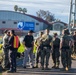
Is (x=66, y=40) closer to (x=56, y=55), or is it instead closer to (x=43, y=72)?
(x=56, y=55)

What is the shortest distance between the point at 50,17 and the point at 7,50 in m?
108

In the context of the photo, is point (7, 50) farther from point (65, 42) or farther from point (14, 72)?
point (65, 42)

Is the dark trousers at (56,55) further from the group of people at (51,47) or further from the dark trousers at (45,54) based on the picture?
the dark trousers at (45,54)

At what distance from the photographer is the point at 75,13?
41469mm

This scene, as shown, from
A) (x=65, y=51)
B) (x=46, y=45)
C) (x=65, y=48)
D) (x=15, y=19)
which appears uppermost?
(x=15, y=19)

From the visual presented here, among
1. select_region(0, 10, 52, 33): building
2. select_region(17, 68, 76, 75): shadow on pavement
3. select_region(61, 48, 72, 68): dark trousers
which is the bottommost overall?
select_region(17, 68, 76, 75): shadow on pavement

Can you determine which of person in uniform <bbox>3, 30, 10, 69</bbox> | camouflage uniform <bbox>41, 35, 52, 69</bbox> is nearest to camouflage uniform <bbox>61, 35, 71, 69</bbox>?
camouflage uniform <bbox>41, 35, 52, 69</bbox>

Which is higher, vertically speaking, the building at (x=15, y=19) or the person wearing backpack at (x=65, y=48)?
the building at (x=15, y=19)

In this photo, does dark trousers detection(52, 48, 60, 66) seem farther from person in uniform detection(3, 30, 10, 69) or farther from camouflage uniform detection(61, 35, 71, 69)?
person in uniform detection(3, 30, 10, 69)

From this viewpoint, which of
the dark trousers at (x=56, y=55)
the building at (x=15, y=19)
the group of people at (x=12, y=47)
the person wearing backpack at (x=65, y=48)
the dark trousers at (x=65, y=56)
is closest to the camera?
the group of people at (x=12, y=47)

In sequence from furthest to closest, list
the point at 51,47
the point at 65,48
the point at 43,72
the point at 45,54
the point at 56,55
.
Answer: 1. the point at 56,55
2. the point at 51,47
3. the point at 45,54
4. the point at 65,48
5. the point at 43,72

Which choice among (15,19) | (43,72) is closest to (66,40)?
(43,72)

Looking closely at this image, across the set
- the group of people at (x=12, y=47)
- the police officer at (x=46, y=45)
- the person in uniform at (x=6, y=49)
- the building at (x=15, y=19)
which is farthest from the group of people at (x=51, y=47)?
the building at (x=15, y=19)

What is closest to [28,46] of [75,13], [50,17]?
[75,13]
